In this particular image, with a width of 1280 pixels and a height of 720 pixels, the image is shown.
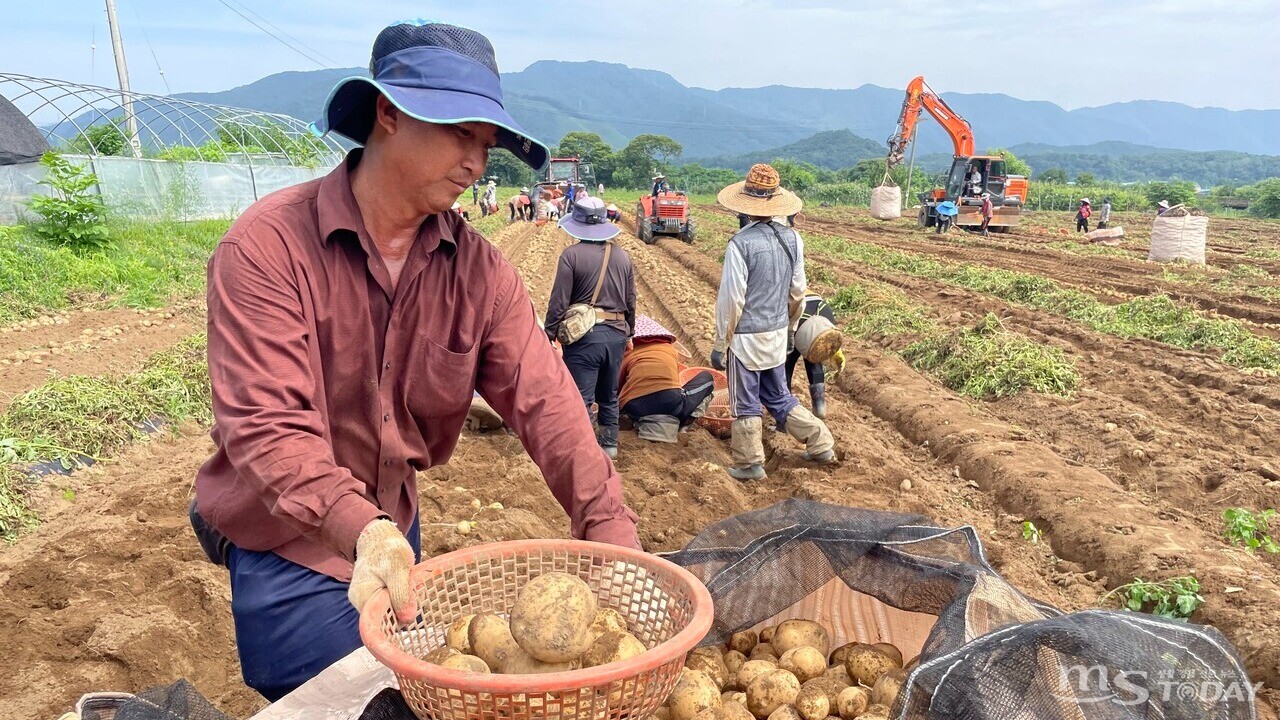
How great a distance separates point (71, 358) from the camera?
7.34 m

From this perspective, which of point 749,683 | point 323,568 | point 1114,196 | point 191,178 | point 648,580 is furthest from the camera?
point 1114,196

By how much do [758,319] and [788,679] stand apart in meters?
3.48

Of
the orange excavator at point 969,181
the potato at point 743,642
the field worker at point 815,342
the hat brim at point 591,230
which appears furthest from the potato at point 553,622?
the orange excavator at point 969,181

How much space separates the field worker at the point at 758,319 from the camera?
18.6ft

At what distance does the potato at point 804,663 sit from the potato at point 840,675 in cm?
3

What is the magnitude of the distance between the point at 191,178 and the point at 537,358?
17.1 meters

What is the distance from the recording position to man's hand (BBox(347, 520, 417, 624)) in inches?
58.8

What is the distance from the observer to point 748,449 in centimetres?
577

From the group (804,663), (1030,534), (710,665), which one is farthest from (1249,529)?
(710,665)

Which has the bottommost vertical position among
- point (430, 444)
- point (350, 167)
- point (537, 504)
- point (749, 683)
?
point (537, 504)

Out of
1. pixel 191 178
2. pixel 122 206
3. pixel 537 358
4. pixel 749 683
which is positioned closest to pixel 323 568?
pixel 537 358

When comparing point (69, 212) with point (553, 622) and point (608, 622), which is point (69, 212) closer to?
point (608, 622)

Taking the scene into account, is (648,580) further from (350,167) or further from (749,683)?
(350,167)

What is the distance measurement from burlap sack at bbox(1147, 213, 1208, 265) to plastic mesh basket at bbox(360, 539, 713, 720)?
19.7 meters
